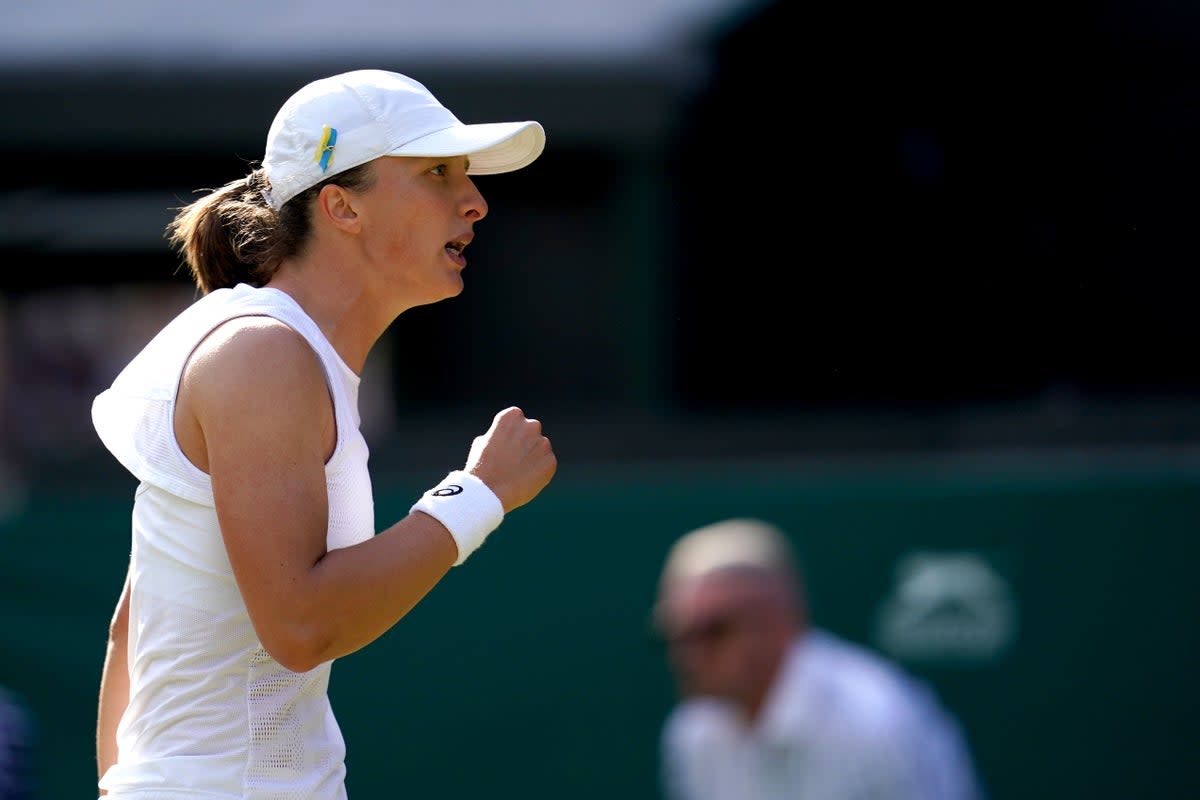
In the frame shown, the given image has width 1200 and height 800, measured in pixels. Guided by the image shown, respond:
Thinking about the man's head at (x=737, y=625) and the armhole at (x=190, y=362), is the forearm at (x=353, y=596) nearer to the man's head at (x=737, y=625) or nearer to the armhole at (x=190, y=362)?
the armhole at (x=190, y=362)

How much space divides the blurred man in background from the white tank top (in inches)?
73.9

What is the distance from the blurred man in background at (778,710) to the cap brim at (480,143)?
1814mm

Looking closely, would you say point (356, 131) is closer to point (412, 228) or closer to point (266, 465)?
point (412, 228)

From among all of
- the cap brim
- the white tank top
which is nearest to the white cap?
the cap brim

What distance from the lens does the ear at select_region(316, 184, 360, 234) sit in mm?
1989

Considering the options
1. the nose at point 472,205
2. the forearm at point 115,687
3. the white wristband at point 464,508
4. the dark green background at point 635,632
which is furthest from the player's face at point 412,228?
the dark green background at point 635,632

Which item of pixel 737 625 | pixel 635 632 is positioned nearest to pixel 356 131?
pixel 737 625

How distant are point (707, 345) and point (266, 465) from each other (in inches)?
207

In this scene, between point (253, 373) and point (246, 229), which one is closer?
point (253, 373)

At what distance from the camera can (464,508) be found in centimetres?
188

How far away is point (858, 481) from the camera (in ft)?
17.8

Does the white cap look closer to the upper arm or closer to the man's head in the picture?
the upper arm

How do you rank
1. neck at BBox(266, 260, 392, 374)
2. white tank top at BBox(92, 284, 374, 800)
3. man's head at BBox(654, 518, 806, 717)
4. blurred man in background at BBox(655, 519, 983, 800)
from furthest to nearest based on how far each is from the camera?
man's head at BBox(654, 518, 806, 717) → blurred man in background at BBox(655, 519, 983, 800) → neck at BBox(266, 260, 392, 374) → white tank top at BBox(92, 284, 374, 800)

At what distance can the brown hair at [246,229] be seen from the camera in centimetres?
203
